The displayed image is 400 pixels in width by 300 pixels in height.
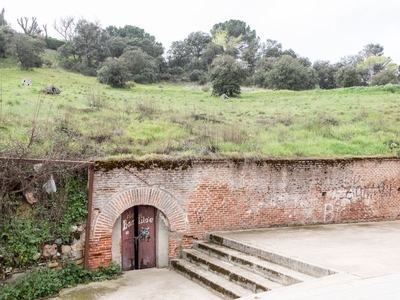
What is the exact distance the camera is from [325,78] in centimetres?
5325

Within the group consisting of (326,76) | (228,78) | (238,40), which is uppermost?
(238,40)

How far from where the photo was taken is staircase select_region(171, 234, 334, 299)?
7164mm

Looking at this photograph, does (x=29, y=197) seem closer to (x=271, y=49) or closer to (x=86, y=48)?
(x=86, y=48)

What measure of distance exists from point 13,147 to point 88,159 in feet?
5.97

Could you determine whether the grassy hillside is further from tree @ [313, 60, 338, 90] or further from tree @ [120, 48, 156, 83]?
tree @ [313, 60, 338, 90]

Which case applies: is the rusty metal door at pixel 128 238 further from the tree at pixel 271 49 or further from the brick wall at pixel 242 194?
the tree at pixel 271 49

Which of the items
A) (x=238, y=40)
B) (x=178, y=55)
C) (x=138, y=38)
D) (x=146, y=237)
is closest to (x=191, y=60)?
(x=178, y=55)

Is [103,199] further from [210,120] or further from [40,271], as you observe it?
[210,120]

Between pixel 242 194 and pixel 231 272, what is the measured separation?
10.8 feet

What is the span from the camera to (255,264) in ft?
26.2

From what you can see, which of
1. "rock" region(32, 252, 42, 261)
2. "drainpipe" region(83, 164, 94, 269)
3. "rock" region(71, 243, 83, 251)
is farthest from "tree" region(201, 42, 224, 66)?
"rock" region(32, 252, 42, 261)

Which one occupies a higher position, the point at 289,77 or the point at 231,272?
the point at 289,77

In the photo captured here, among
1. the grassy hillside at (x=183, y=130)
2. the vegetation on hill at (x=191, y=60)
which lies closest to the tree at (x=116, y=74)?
the vegetation on hill at (x=191, y=60)

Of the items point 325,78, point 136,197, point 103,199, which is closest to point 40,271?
point 103,199
